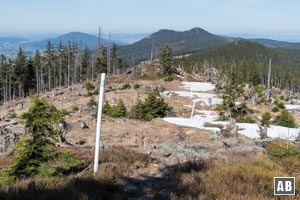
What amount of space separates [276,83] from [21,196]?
127 m

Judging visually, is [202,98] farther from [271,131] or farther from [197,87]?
[271,131]

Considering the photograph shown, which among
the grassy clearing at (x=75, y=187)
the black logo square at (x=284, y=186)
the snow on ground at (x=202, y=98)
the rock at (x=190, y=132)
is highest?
the black logo square at (x=284, y=186)

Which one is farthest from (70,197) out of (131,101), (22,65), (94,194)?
(22,65)

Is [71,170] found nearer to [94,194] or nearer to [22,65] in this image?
[94,194]

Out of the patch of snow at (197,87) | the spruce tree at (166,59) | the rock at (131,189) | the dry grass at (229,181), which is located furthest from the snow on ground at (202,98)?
the rock at (131,189)

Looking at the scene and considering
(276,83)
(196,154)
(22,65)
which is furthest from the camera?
(276,83)

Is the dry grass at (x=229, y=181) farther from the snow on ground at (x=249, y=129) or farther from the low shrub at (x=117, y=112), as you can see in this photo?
the low shrub at (x=117, y=112)

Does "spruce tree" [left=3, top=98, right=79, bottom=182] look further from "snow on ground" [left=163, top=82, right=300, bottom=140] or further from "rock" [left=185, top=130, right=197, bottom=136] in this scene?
"rock" [left=185, top=130, right=197, bottom=136]

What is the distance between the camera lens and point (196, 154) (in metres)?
11.6

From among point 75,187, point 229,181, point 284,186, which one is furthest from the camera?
point 229,181

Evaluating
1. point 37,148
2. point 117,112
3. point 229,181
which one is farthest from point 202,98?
point 229,181

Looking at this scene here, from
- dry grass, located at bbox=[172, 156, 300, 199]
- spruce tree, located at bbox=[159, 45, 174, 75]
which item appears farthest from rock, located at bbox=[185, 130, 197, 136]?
spruce tree, located at bbox=[159, 45, 174, 75]

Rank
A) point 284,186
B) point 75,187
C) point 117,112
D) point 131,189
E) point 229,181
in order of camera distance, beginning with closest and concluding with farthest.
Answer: point 284,186
point 75,187
point 229,181
point 131,189
point 117,112

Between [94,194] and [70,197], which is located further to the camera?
[94,194]
